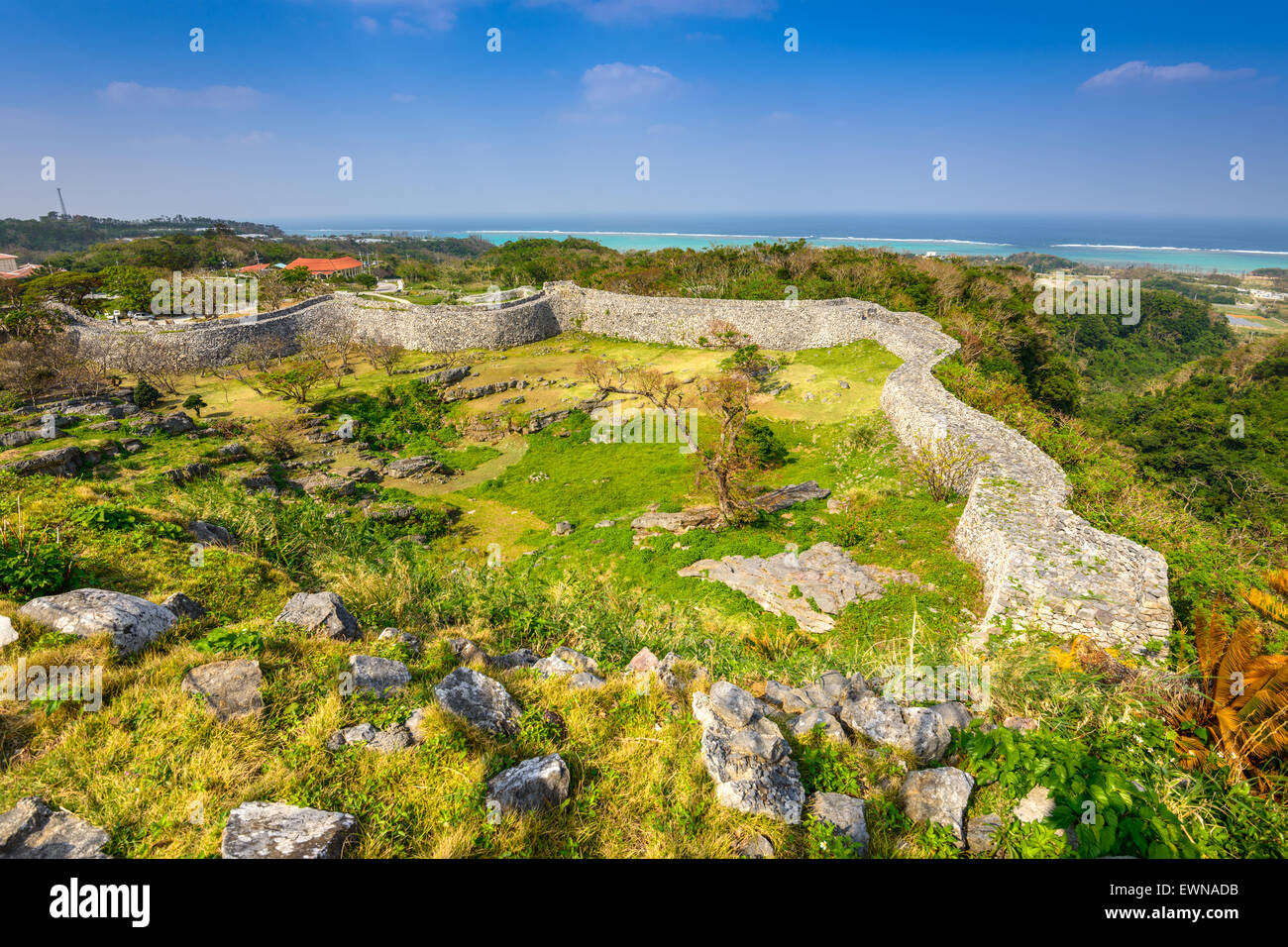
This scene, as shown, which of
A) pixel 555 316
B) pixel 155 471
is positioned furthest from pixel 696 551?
pixel 555 316

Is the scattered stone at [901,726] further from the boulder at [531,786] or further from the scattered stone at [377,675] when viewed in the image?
the scattered stone at [377,675]

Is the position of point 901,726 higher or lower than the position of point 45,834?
lower

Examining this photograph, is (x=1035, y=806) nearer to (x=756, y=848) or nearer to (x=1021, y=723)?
(x=1021, y=723)

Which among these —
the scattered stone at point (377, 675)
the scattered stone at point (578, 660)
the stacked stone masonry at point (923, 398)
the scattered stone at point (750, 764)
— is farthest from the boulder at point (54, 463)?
the stacked stone masonry at point (923, 398)

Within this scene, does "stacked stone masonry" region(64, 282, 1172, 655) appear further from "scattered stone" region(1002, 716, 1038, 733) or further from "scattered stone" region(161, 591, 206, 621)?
"scattered stone" region(161, 591, 206, 621)

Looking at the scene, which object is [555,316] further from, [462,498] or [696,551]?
[696,551]

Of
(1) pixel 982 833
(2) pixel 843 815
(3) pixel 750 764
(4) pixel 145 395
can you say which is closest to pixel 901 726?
(1) pixel 982 833
